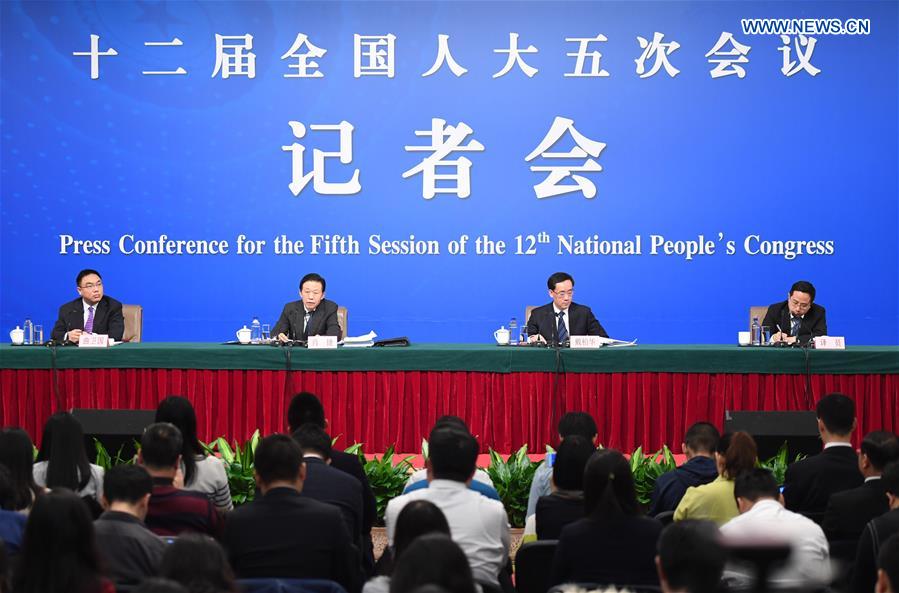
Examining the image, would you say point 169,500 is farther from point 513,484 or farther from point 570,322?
point 570,322

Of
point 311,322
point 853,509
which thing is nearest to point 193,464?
point 853,509

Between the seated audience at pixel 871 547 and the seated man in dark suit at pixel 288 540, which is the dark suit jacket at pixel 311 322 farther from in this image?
the seated audience at pixel 871 547

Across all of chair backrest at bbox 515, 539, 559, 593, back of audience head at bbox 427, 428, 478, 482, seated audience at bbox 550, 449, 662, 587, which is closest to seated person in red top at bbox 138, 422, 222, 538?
back of audience head at bbox 427, 428, 478, 482

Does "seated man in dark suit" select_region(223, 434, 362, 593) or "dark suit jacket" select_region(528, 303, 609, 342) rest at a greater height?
"dark suit jacket" select_region(528, 303, 609, 342)

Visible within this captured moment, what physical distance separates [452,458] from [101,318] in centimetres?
433

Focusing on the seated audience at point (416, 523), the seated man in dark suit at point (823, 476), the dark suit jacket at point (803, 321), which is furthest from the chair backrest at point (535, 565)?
the dark suit jacket at point (803, 321)

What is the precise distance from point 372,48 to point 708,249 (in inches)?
108

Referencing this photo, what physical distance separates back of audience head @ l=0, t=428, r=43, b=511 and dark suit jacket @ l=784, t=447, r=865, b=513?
2304mm

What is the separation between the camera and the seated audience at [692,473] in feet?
12.0

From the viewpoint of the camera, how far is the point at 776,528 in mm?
2840

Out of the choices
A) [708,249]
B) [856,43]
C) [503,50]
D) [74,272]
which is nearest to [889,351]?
[708,249]

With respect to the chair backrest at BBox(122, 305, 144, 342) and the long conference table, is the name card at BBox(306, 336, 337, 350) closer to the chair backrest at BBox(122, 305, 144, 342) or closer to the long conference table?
the long conference table

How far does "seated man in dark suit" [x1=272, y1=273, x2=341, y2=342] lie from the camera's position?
6.71 metres

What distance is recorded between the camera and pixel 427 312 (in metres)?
8.11
